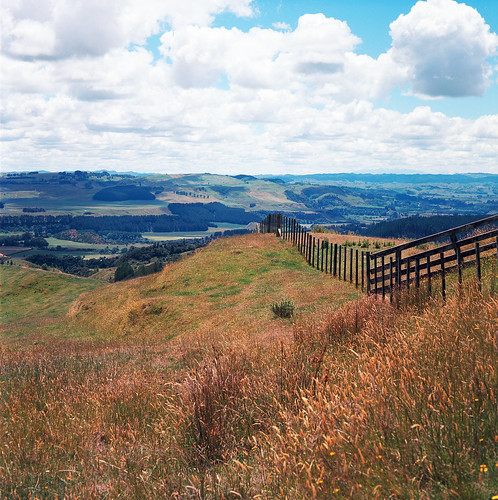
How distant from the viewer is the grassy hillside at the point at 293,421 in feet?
10.7

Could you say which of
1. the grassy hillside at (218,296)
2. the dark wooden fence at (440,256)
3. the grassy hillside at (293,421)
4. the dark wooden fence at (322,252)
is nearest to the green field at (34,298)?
the grassy hillside at (218,296)

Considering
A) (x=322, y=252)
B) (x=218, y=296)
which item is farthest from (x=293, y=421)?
(x=322, y=252)

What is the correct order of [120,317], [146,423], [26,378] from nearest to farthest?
[146,423] → [26,378] → [120,317]

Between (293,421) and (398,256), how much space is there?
8.39m

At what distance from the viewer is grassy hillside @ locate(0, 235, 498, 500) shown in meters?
3.25

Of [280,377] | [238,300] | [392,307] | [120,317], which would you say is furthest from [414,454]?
[120,317]

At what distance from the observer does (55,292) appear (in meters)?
48.0

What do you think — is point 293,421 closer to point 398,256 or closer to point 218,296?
point 398,256

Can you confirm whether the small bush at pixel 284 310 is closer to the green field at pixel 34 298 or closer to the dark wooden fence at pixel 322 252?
the dark wooden fence at pixel 322 252

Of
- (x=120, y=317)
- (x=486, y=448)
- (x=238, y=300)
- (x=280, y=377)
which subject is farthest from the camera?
(x=120, y=317)

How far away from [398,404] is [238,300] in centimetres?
1792

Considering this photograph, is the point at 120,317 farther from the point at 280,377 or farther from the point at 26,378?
the point at 280,377

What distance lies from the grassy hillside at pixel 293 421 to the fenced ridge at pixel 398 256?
1741 mm

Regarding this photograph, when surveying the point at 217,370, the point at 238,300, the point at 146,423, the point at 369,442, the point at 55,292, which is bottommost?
the point at 55,292
